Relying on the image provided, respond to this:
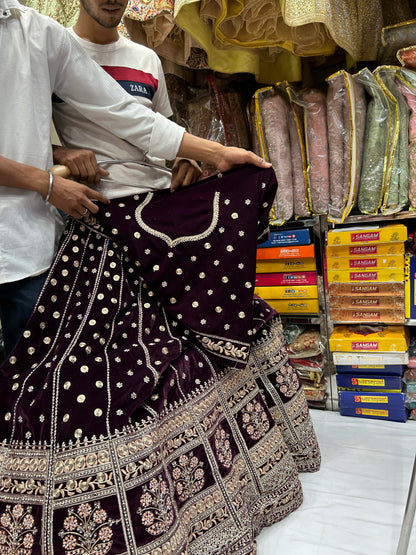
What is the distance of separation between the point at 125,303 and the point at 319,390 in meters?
1.06

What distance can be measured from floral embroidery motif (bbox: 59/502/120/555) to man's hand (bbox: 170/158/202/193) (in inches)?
28.4

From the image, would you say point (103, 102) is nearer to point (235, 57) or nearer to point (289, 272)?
point (235, 57)

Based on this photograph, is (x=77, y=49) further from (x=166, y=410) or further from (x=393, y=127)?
(x=393, y=127)

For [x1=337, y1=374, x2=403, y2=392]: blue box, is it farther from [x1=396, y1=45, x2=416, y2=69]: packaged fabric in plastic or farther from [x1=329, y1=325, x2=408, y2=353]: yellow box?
[x1=396, y1=45, x2=416, y2=69]: packaged fabric in plastic

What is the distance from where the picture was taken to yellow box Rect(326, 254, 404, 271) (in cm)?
154

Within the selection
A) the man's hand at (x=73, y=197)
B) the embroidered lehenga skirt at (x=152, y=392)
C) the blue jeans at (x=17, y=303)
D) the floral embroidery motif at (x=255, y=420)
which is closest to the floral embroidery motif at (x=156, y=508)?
the embroidered lehenga skirt at (x=152, y=392)

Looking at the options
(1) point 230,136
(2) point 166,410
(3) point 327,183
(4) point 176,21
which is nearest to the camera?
(2) point 166,410

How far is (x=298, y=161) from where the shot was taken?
1627mm

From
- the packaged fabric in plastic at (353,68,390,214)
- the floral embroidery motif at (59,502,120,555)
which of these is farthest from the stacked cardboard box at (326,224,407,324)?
the floral embroidery motif at (59,502,120,555)

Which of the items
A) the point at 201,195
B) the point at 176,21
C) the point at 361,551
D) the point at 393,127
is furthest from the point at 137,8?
the point at 361,551

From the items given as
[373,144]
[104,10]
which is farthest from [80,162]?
[373,144]

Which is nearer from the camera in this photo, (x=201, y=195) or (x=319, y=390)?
(x=201, y=195)

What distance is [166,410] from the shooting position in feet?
2.96

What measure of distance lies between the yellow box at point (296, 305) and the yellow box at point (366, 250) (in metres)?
0.21
